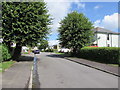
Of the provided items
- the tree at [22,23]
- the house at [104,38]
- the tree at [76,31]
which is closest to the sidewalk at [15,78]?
the tree at [22,23]

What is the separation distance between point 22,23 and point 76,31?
11294mm

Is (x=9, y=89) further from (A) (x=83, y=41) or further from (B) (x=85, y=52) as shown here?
(A) (x=83, y=41)

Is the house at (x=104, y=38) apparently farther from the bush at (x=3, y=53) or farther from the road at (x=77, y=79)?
the road at (x=77, y=79)

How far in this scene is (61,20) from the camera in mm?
27594

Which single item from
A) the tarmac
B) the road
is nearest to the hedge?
the tarmac

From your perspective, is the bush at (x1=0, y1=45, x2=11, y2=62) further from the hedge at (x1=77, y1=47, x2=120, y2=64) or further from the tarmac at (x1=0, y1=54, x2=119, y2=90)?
the hedge at (x1=77, y1=47, x2=120, y2=64)

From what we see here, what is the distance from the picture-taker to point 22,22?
16.3 m

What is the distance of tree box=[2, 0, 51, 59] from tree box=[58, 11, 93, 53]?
8547mm

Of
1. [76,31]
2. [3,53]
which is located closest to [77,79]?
[3,53]

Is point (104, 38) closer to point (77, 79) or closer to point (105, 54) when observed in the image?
point (105, 54)

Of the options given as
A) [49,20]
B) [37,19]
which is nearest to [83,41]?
[49,20]

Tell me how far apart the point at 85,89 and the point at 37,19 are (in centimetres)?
1250

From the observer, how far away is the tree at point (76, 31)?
82.4 ft

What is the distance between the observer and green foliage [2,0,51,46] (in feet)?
52.7
